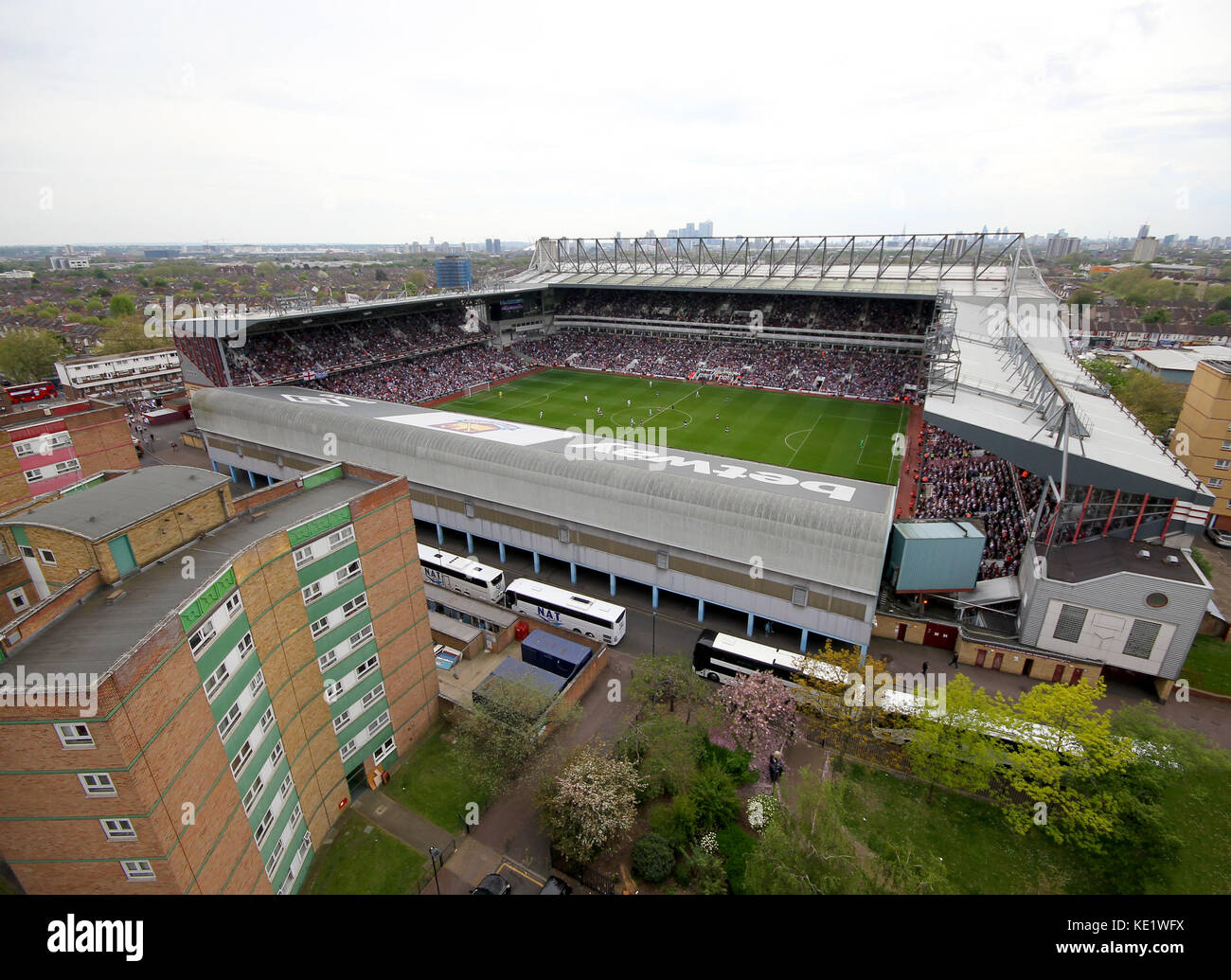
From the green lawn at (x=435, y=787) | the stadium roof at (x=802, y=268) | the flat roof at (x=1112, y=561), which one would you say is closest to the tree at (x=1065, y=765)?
A: the flat roof at (x=1112, y=561)

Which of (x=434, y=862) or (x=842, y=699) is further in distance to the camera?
(x=842, y=699)

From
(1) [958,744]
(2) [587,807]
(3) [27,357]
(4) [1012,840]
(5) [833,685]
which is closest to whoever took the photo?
(2) [587,807]

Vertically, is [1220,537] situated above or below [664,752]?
above

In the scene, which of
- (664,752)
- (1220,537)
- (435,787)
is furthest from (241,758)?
(1220,537)

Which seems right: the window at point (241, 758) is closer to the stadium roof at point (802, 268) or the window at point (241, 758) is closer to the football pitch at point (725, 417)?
the football pitch at point (725, 417)

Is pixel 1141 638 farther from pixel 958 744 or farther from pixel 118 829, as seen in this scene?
pixel 118 829

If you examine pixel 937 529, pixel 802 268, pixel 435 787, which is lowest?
pixel 435 787

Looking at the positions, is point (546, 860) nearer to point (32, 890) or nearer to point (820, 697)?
point (820, 697)

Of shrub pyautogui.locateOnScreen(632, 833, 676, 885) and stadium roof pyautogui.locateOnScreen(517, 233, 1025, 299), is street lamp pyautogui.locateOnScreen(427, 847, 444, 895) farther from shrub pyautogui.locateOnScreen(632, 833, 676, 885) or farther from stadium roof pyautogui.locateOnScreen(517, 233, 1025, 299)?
stadium roof pyautogui.locateOnScreen(517, 233, 1025, 299)
